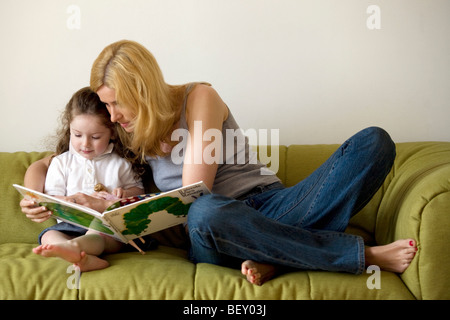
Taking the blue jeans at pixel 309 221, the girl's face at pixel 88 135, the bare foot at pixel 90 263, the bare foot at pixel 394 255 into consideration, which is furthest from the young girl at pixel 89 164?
the bare foot at pixel 394 255

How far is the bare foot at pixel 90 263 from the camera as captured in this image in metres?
1.34

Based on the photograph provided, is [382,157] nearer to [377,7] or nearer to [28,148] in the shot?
[377,7]

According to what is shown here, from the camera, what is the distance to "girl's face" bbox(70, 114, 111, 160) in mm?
1696

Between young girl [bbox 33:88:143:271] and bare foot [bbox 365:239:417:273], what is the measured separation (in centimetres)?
82

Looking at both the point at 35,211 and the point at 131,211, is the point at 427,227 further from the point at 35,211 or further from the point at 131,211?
the point at 35,211

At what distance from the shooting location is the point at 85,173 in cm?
175

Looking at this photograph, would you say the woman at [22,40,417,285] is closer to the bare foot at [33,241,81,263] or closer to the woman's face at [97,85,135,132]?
the woman's face at [97,85,135,132]

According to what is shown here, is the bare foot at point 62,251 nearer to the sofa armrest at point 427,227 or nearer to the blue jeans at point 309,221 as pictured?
the blue jeans at point 309,221

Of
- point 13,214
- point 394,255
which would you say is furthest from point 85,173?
point 394,255

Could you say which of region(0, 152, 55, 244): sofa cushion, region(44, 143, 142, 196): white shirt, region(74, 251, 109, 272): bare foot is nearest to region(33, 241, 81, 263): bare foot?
region(74, 251, 109, 272): bare foot

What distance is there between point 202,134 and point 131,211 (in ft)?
1.15

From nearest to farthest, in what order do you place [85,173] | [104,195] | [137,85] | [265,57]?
[137,85] → [104,195] → [85,173] → [265,57]

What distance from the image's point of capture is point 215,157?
5.13 ft
